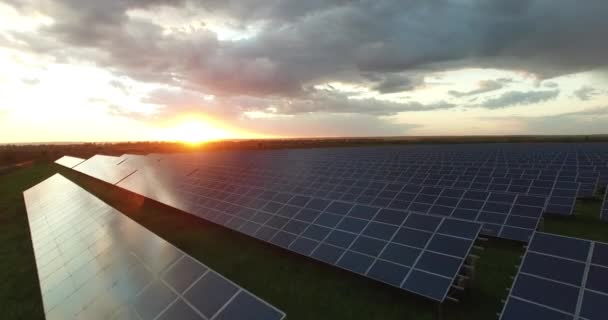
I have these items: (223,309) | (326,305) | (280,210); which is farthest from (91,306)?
(280,210)

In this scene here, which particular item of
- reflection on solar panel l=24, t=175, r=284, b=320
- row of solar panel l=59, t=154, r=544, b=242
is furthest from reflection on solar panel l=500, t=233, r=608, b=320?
row of solar panel l=59, t=154, r=544, b=242

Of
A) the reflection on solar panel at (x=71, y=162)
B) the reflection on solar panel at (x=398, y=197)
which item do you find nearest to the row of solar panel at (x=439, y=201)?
the reflection on solar panel at (x=398, y=197)

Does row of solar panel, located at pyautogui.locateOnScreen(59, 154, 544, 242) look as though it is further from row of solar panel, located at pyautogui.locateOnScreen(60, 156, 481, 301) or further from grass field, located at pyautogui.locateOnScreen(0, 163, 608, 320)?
row of solar panel, located at pyautogui.locateOnScreen(60, 156, 481, 301)

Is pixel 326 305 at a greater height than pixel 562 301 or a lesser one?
lesser

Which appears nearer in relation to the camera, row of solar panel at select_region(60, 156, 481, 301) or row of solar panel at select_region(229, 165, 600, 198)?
row of solar panel at select_region(60, 156, 481, 301)

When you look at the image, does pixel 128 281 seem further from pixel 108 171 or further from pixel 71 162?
pixel 71 162

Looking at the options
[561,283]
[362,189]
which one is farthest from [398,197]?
[561,283]

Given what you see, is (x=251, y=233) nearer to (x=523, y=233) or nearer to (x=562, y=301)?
(x=562, y=301)
